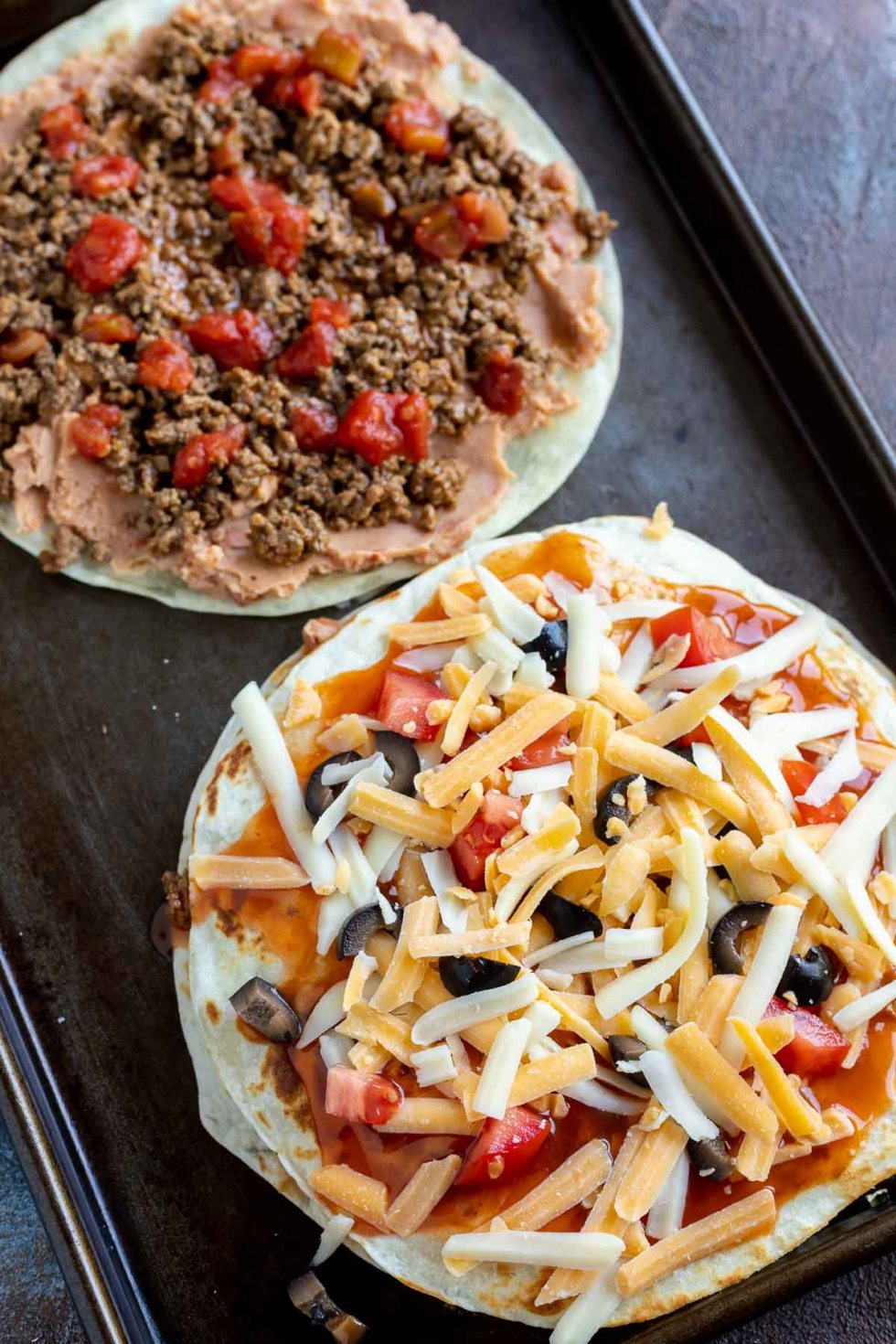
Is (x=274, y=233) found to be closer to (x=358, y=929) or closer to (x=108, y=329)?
(x=108, y=329)

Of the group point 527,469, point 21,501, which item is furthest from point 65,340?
point 527,469

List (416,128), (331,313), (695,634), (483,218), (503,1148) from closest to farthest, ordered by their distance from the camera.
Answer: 1. (503,1148)
2. (695,634)
3. (331,313)
4. (483,218)
5. (416,128)

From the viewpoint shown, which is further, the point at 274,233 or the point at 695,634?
Result: the point at 274,233

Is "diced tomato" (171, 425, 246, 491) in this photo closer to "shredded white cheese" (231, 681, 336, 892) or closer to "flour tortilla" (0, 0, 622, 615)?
"flour tortilla" (0, 0, 622, 615)

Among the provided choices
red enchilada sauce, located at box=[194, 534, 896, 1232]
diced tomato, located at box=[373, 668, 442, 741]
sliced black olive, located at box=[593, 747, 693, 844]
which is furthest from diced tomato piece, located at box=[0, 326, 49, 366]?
sliced black olive, located at box=[593, 747, 693, 844]

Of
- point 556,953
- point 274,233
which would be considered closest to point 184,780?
point 556,953

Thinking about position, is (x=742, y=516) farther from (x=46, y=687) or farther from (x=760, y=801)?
(x=46, y=687)
